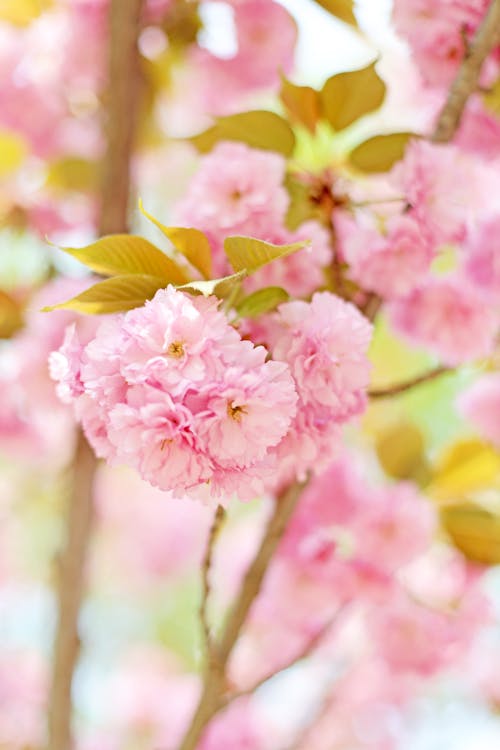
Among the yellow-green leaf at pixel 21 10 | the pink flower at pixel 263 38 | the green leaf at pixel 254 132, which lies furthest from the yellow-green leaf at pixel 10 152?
the green leaf at pixel 254 132

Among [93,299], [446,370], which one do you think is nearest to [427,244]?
[446,370]

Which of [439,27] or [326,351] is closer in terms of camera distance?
[326,351]

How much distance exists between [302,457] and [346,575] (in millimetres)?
501

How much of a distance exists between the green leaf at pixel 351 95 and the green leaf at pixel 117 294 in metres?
0.36

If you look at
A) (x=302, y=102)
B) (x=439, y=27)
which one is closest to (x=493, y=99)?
(x=439, y=27)

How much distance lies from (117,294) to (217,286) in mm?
72

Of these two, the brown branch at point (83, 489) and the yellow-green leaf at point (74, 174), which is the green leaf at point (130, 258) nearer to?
the brown branch at point (83, 489)

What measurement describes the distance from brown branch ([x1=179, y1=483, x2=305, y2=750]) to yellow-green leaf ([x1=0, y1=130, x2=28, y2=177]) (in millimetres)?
726

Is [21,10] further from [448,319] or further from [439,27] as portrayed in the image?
[448,319]

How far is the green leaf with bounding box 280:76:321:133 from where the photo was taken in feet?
3.10

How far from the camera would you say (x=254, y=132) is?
943mm

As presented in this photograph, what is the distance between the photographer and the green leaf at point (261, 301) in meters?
0.72

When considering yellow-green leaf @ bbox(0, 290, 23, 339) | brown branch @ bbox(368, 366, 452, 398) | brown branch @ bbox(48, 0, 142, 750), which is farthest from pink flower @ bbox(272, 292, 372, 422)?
yellow-green leaf @ bbox(0, 290, 23, 339)

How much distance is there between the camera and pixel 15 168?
4.68 feet
